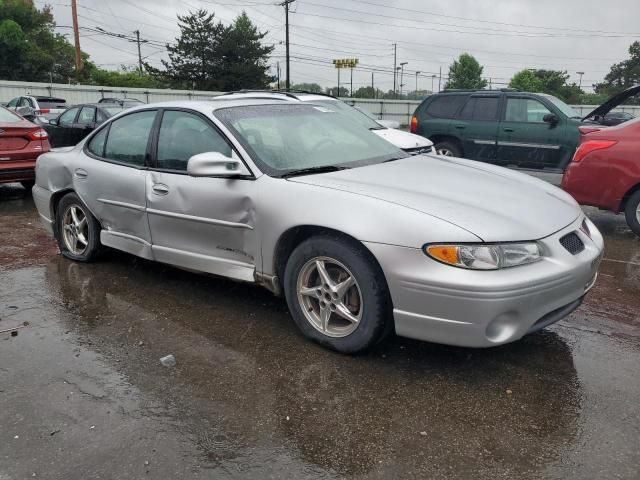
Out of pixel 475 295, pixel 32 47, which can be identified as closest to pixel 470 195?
pixel 475 295

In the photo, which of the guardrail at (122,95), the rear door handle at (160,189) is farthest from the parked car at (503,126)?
the guardrail at (122,95)

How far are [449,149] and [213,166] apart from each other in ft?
26.5

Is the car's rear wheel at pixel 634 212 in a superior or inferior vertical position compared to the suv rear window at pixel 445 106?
inferior

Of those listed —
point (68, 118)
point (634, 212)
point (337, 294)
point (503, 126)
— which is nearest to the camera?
point (337, 294)

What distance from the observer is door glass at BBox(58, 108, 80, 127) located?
1190cm

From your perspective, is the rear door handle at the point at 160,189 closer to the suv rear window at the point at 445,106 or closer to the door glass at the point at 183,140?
the door glass at the point at 183,140

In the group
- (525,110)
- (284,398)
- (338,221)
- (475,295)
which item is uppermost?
(525,110)

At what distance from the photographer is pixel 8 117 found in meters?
8.65

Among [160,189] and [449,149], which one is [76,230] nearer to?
[160,189]

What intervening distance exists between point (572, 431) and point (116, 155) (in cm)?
388

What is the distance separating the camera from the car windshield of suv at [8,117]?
852cm

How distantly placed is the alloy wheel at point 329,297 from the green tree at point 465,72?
8463cm

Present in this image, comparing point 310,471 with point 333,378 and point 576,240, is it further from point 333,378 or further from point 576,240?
point 576,240

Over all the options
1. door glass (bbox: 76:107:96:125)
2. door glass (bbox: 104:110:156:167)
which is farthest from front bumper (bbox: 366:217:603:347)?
door glass (bbox: 76:107:96:125)
